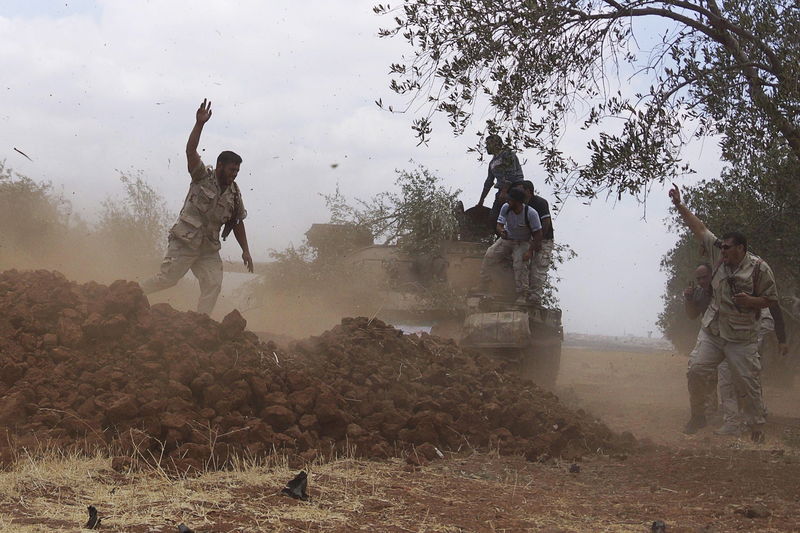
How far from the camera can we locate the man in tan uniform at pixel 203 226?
9.02m

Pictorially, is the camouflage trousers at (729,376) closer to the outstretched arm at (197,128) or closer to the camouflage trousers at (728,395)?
the camouflage trousers at (728,395)

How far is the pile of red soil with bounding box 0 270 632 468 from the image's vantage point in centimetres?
579

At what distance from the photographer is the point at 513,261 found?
10.7 m

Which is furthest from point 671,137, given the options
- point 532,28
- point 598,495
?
point 598,495

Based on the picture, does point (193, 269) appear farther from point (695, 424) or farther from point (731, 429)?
point (731, 429)

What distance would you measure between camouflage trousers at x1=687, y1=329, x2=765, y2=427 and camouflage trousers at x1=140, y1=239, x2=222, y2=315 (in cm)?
482

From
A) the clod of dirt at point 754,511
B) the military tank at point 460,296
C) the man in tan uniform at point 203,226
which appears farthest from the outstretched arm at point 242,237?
the clod of dirt at point 754,511

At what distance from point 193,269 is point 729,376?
555 cm

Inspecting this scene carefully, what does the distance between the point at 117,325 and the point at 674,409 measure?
689cm

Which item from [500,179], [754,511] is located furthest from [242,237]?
[754,511]

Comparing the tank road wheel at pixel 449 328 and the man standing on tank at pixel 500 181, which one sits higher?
the man standing on tank at pixel 500 181

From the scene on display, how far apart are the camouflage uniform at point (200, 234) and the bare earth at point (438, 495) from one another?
3.76 m

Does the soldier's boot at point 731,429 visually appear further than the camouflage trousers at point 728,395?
No

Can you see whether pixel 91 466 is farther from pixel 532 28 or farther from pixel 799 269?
pixel 799 269
